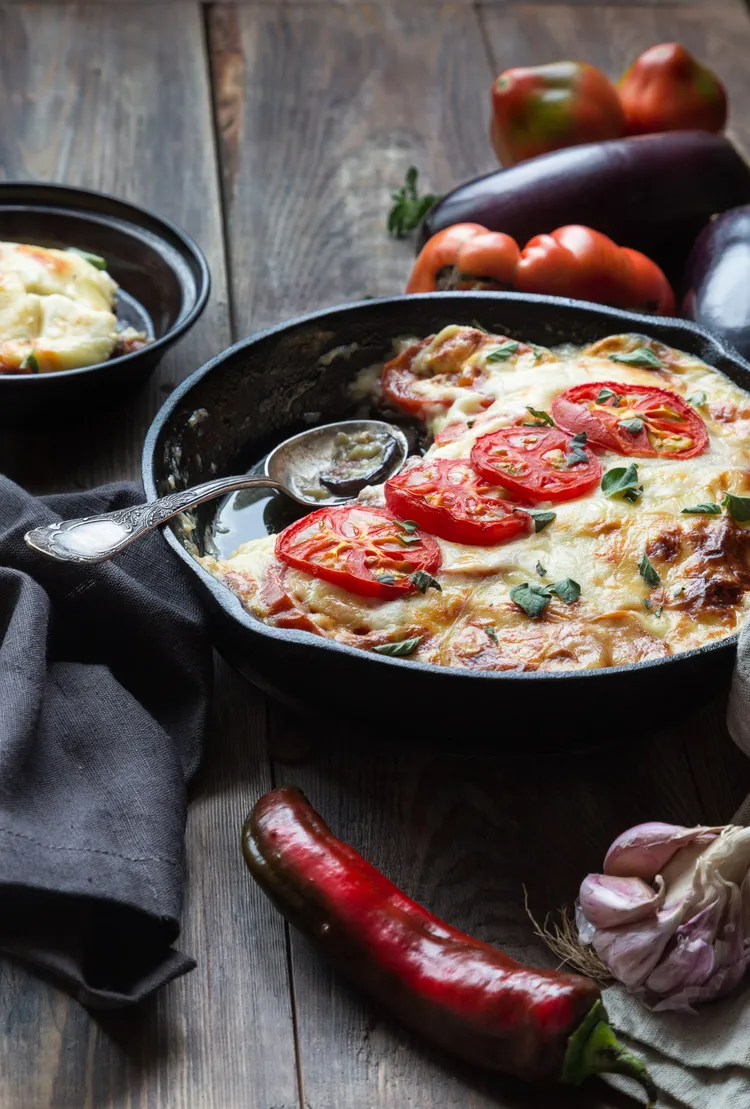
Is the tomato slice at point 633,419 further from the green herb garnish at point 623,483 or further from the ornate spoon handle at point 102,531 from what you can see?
the ornate spoon handle at point 102,531

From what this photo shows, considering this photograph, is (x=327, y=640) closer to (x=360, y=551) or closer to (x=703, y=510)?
(x=360, y=551)

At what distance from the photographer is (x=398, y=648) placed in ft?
7.25

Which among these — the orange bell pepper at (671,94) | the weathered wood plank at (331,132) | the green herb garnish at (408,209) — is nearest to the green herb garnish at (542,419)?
the weathered wood plank at (331,132)

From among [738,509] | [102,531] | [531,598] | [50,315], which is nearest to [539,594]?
[531,598]

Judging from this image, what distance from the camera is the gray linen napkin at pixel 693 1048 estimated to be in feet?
6.12

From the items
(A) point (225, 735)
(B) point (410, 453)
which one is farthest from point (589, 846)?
(B) point (410, 453)

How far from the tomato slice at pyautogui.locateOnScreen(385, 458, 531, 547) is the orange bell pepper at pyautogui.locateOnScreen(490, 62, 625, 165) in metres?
1.78

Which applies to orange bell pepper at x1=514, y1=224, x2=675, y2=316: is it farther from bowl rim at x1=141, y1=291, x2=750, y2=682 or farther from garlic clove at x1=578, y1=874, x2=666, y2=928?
garlic clove at x1=578, y1=874, x2=666, y2=928

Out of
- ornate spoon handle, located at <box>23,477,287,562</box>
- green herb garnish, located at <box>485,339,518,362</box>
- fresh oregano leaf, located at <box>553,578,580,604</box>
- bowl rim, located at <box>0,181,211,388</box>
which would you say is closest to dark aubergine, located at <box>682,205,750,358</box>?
green herb garnish, located at <box>485,339,518,362</box>

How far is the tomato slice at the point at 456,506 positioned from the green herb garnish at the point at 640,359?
559mm

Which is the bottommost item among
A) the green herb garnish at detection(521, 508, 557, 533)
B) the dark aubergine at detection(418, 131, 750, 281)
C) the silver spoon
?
the silver spoon

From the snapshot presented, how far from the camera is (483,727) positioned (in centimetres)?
214

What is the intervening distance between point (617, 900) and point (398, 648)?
569 mm

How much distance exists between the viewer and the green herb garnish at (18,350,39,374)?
2.99m
